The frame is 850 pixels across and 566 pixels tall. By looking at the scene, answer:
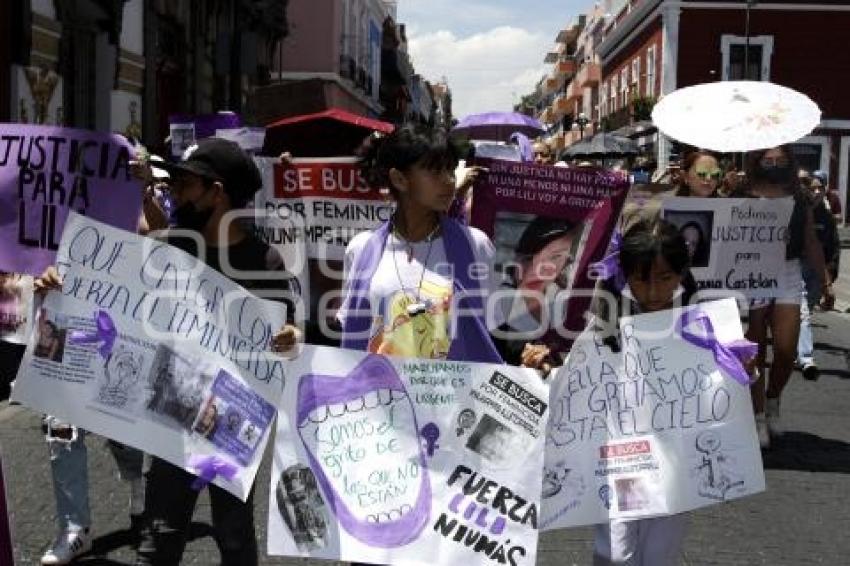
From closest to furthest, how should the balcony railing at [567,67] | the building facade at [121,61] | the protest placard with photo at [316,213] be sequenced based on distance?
1. the protest placard with photo at [316,213]
2. the building facade at [121,61]
3. the balcony railing at [567,67]

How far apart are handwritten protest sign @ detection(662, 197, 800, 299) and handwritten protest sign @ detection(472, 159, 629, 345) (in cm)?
180

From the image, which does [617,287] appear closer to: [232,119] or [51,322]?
[51,322]

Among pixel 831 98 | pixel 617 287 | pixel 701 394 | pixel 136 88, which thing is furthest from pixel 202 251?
pixel 831 98

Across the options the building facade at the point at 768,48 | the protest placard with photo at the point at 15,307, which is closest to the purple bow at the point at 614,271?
the protest placard with photo at the point at 15,307

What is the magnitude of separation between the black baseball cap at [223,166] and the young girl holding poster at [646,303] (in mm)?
1212

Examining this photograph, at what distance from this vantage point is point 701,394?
3.49 meters

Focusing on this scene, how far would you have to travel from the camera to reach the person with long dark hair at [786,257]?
665 centimetres

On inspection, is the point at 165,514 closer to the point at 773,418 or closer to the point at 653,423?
the point at 653,423

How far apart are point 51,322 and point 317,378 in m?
0.87

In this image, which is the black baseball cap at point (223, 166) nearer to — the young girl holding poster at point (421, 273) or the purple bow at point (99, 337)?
the young girl holding poster at point (421, 273)

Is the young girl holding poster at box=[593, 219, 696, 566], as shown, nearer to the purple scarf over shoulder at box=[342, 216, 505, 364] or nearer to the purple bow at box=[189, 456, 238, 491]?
the purple scarf over shoulder at box=[342, 216, 505, 364]

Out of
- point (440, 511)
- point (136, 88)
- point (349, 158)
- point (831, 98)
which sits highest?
point (831, 98)

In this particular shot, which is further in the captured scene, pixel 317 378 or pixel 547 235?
pixel 547 235

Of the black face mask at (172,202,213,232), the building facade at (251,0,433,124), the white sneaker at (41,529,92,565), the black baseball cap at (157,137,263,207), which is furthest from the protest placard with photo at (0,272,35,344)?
the building facade at (251,0,433,124)
